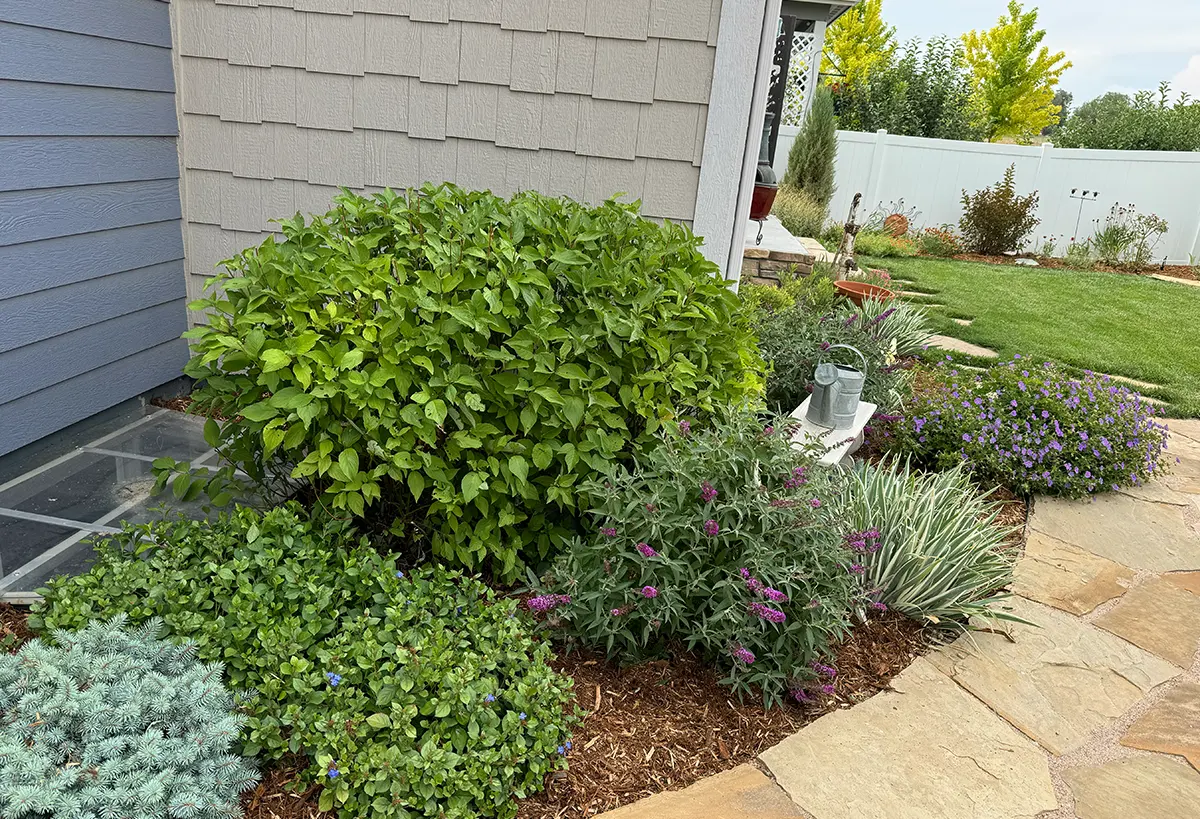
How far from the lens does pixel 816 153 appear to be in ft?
38.3

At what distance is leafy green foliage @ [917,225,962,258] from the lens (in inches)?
464

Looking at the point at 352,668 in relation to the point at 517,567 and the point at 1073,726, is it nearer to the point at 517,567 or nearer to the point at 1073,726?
the point at 517,567

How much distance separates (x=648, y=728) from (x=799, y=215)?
364 inches

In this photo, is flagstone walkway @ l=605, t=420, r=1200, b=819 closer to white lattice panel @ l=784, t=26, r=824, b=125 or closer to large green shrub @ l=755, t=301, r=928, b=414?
large green shrub @ l=755, t=301, r=928, b=414

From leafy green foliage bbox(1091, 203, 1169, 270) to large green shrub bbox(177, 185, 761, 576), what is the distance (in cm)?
1120

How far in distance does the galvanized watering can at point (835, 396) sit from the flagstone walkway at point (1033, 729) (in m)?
0.93

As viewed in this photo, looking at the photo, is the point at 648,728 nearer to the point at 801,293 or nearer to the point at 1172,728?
the point at 1172,728

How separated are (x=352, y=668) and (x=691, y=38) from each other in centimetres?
262

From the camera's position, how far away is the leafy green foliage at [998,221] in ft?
39.4

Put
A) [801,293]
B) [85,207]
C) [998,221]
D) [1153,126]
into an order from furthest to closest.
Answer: [1153,126], [998,221], [801,293], [85,207]

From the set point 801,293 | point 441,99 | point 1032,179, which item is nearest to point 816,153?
point 1032,179

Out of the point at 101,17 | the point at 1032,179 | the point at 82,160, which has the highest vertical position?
the point at 101,17

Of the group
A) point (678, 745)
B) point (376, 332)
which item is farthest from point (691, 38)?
point (678, 745)

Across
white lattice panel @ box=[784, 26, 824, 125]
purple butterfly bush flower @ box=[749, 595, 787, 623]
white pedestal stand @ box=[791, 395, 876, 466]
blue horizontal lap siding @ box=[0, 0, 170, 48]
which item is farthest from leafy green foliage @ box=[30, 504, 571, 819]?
white lattice panel @ box=[784, 26, 824, 125]
